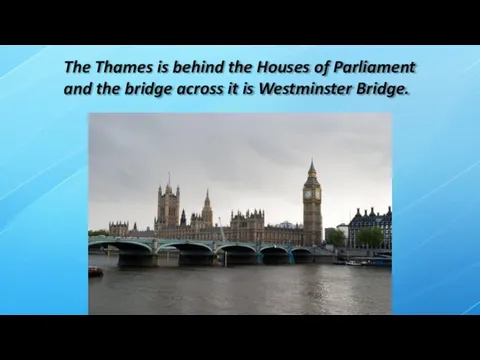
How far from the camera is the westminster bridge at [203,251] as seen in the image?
756 inches

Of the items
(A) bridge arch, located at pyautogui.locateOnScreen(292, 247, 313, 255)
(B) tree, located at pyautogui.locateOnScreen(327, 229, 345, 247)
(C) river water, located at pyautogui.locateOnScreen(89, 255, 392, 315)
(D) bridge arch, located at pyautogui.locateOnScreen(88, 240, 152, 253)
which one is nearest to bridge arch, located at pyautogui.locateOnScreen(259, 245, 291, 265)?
(A) bridge arch, located at pyautogui.locateOnScreen(292, 247, 313, 255)

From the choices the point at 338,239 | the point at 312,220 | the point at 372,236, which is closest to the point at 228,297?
the point at 372,236

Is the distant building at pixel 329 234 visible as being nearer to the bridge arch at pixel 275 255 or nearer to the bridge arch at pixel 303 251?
the bridge arch at pixel 303 251

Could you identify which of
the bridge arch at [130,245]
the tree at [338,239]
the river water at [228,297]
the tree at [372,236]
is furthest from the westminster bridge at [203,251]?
the river water at [228,297]

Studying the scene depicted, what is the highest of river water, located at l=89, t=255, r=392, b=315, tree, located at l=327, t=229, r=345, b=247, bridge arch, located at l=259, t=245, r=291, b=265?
river water, located at l=89, t=255, r=392, b=315

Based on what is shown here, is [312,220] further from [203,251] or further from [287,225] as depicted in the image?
[203,251]

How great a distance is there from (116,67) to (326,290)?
8.33 m

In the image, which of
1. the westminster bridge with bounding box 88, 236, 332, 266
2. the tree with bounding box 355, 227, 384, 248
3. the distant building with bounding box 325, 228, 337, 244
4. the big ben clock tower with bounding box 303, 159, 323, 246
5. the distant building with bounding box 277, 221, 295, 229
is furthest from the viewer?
the distant building with bounding box 277, 221, 295, 229

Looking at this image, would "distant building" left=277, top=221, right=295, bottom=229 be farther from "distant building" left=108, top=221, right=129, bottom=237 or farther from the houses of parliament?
"distant building" left=108, top=221, right=129, bottom=237

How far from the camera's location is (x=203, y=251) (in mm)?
24000

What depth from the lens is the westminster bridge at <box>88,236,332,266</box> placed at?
19.2m
